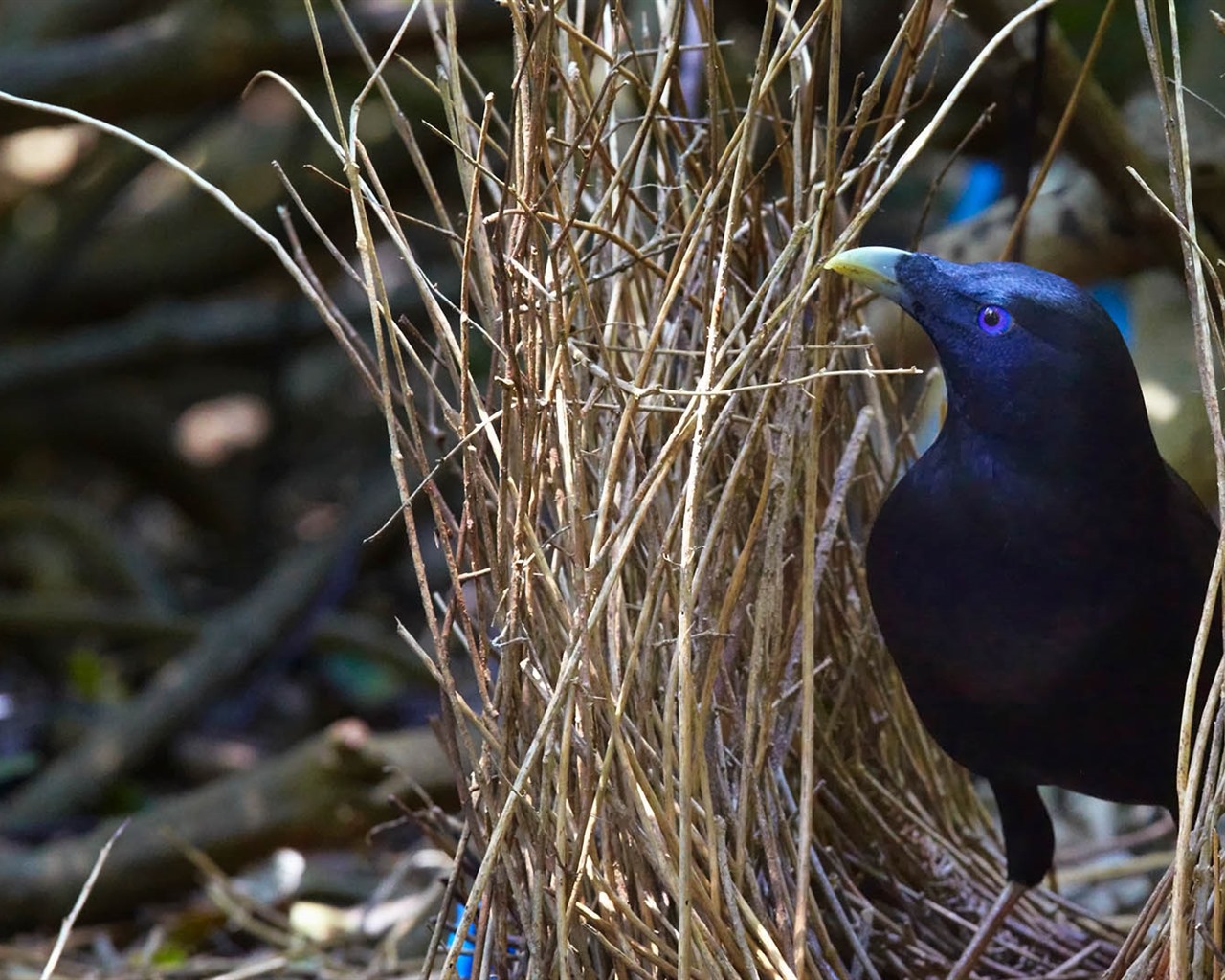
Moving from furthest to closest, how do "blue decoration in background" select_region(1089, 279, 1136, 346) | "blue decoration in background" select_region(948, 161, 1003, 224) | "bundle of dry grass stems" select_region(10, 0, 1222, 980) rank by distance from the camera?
"blue decoration in background" select_region(948, 161, 1003, 224)
"blue decoration in background" select_region(1089, 279, 1136, 346)
"bundle of dry grass stems" select_region(10, 0, 1222, 980)

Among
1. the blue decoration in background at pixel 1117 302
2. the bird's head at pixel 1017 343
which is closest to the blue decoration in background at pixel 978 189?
the blue decoration in background at pixel 1117 302

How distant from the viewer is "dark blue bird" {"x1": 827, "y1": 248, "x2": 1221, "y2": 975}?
1406 millimetres

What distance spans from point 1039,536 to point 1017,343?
0.17 metres

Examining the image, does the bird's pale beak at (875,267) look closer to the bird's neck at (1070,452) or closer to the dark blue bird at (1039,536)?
the dark blue bird at (1039,536)

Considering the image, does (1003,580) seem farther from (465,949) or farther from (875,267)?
(465,949)

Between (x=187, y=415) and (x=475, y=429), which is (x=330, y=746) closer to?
(x=475, y=429)

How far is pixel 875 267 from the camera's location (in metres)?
1.42

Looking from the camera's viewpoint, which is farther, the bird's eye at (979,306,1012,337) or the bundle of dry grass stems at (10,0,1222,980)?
the bird's eye at (979,306,1012,337)

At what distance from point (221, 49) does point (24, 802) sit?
1.54m

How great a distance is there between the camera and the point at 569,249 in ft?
4.36

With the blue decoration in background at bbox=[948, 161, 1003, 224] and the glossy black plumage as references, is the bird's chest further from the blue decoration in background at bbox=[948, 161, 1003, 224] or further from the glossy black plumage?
the blue decoration in background at bbox=[948, 161, 1003, 224]

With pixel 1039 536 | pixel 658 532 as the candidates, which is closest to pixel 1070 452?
pixel 1039 536

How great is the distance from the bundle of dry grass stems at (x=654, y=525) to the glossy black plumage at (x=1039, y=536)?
88 millimetres

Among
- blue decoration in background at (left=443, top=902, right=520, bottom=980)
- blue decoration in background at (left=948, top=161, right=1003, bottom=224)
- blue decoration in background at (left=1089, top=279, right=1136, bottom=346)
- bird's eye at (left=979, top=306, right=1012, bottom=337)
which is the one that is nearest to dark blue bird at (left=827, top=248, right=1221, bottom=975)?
bird's eye at (left=979, top=306, right=1012, bottom=337)
